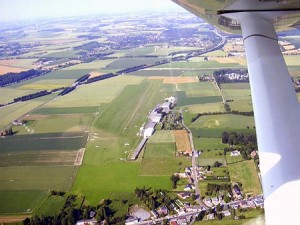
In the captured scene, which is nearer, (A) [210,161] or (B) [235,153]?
(A) [210,161]

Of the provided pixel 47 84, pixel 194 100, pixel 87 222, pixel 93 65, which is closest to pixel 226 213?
pixel 87 222

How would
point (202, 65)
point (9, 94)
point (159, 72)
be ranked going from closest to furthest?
point (9, 94) → point (159, 72) → point (202, 65)

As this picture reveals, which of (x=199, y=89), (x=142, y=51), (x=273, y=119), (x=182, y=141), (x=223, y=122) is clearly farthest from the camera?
(x=142, y=51)

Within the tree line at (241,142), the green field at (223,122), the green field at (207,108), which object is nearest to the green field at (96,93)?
the green field at (207,108)

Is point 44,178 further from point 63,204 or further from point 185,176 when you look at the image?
point 185,176

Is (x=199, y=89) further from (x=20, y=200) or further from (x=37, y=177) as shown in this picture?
(x=20, y=200)

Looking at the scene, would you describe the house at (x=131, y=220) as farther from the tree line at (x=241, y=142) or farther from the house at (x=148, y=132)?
the house at (x=148, y=132)
